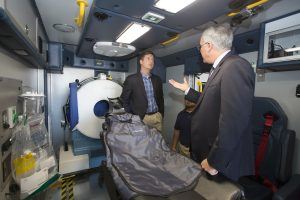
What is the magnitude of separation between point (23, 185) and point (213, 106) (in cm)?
134

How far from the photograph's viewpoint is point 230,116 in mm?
1143

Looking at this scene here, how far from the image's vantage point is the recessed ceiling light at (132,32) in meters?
1.78

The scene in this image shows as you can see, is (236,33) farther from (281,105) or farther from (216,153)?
(216,153)

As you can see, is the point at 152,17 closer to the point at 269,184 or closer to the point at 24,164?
the point at 24,164

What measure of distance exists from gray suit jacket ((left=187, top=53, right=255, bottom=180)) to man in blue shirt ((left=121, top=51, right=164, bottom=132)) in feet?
4.49

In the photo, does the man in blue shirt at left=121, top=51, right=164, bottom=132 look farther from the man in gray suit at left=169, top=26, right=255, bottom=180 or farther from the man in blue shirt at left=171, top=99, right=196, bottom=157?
the man in gray suit at left=169, top=26, right=255, bottom=180

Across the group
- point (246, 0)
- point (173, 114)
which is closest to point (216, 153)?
point (246, 0)

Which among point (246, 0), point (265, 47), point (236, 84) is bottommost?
point (236, 84)

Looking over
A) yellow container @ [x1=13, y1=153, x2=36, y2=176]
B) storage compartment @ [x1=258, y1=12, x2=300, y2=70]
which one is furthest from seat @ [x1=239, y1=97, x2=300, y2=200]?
yellow container @ [x1=13, y1=153, x2=36, y2=176]

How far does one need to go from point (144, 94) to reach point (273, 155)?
5.57 feet

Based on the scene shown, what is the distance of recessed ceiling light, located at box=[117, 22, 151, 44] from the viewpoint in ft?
5.84

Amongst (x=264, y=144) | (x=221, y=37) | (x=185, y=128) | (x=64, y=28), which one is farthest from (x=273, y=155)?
(x=64, y=28)

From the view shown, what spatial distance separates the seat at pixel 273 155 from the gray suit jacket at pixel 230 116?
462 millimetres

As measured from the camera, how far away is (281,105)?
1.80 meters
